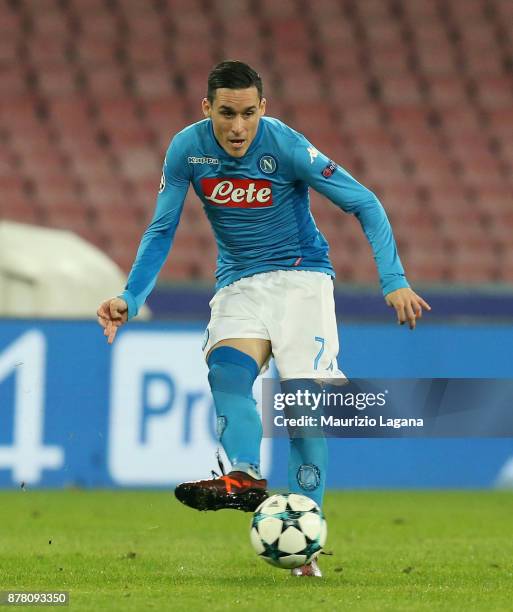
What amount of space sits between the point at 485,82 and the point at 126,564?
1052 centimetres

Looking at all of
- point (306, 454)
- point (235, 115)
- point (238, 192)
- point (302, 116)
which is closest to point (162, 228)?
point (238, 192)

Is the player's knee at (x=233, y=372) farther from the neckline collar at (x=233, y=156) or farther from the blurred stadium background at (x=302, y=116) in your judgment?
the blurred stadium background at (x=302, y=116)

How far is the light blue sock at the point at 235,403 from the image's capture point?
521 cm

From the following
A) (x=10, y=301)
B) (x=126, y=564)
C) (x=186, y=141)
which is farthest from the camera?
(x=10, y=301)

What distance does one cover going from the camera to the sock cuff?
17.3 feet

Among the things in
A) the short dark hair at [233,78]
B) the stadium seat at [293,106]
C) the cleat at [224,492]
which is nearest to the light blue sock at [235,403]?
the cleat at [224,492]

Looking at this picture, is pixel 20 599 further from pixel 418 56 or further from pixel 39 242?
pixel 418 56

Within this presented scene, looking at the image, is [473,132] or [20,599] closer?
[20,599]

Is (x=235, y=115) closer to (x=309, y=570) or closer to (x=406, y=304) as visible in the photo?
(x=406, y=304)

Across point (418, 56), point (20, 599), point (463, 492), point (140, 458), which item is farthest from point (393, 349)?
A: point (418, 56)

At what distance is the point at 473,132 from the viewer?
14969 mm

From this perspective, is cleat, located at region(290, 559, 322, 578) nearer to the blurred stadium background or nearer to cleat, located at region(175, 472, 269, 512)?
cleat, located at region(175, 472, 269, 512)

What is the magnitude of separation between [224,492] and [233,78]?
1.46m

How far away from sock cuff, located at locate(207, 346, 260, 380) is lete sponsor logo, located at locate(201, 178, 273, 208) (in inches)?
21.2
